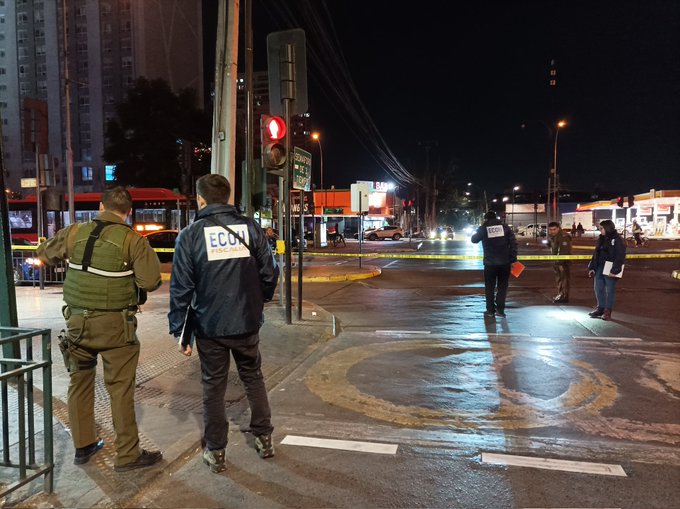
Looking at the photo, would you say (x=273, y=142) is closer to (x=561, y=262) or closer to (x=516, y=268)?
(x=516, y=268)

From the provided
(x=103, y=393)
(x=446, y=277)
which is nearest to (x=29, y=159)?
(x=446, y=277)

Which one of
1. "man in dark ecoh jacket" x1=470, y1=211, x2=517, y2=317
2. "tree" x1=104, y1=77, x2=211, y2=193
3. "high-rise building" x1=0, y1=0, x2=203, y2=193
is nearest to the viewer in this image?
"man in dark ecoh jacket" x1=470, y1=211, x2=517, y2=317

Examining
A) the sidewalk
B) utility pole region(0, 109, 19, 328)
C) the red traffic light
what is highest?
the red traffic light

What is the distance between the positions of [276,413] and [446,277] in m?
13.5

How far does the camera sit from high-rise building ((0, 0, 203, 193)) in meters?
76.8

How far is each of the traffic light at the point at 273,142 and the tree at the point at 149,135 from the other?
33355mm

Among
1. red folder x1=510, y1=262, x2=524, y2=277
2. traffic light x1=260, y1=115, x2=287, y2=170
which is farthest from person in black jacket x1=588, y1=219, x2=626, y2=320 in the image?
traffic light x1=260, y1=115, x2=287, y2=170

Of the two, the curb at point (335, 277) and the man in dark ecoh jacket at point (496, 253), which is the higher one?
the man in dark ecoh jacket at point (496, 253)

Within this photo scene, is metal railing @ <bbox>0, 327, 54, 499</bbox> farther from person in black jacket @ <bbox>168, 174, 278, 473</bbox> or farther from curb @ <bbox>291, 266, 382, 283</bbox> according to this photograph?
curb @ <bbox>291, 266, 382, 283</bbox>

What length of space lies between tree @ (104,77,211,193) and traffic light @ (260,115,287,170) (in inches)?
1313

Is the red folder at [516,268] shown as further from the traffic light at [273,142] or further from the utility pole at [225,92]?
the utility pole at [225,92]

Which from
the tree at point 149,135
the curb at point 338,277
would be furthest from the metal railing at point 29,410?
the tree at point 149,135

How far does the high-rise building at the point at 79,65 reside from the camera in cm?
7681

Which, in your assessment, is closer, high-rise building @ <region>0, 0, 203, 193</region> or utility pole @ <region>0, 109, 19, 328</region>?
utility pole @ <region>0, 109, 19, 328</region>
